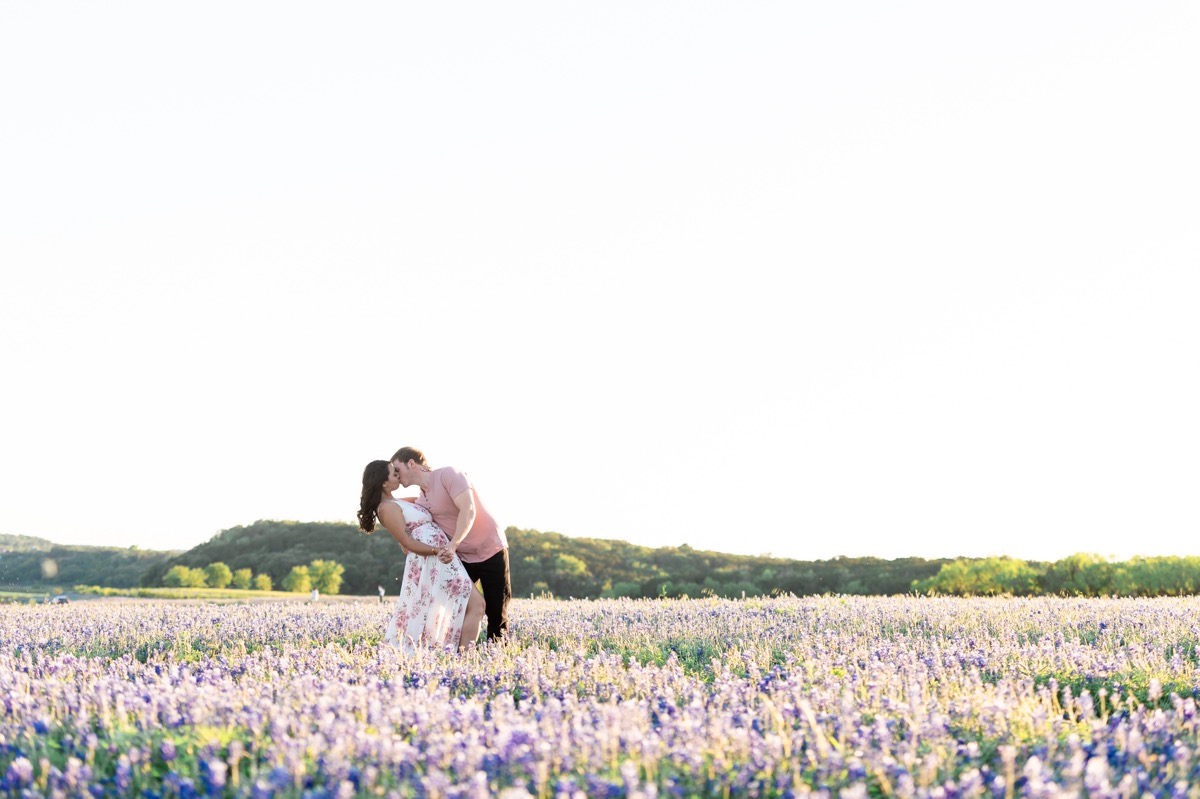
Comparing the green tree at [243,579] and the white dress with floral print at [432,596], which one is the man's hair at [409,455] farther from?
the green tree at [243,579]

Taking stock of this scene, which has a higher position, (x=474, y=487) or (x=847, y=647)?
(x=474, y=487)

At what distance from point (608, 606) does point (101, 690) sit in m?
7.29

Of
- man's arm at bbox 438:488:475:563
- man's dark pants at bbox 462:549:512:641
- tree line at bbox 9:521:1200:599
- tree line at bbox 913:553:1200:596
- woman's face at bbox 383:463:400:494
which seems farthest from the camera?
→ tree line at bbox 9:521:1200:599

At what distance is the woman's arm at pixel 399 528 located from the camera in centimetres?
743

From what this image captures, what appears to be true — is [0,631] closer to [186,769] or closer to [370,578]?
[186,769]

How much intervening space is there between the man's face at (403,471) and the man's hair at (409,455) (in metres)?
0.03

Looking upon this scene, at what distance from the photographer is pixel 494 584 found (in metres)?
7.88

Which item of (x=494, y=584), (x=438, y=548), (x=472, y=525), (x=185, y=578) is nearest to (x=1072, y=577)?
(x=494, y=584)

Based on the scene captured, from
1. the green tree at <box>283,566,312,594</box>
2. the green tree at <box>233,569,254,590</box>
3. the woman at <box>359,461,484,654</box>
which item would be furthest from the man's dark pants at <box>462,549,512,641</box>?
the green tree at <box>233,569,254,590</box>

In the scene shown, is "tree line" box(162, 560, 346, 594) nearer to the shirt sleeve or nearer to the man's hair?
the man's hair

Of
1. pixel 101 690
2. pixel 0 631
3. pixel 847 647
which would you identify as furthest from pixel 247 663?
pixel 0 631

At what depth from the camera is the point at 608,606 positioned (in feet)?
35.9

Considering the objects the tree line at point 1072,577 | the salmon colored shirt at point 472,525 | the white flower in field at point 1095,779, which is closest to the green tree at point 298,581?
the tree line at point 1072,577

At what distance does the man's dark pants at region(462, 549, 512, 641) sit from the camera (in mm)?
7832
